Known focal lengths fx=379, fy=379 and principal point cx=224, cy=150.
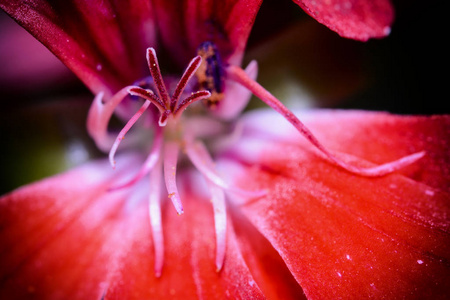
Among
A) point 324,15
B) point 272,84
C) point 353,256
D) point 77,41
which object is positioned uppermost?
point 77,41

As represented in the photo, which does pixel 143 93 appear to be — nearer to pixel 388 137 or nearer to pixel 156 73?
pixel 156 73

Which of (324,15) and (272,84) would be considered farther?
(272,84)

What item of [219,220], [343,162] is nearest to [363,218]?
[343,162]

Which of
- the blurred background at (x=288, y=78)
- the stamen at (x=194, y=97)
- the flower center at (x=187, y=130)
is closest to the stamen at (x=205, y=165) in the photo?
the flower center at (x=187, y=130)

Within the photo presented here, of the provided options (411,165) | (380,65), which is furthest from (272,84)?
(411,165)

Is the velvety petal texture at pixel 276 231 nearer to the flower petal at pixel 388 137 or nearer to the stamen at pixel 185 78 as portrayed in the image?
the flower petal at pixel 388 137

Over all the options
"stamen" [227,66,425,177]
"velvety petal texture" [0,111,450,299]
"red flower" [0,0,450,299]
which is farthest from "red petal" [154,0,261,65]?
"velvety petal texture" [0,111,450,299]

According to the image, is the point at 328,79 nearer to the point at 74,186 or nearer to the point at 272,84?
the point at 272,84

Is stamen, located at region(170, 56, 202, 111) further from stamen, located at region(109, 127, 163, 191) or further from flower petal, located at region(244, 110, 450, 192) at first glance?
flower petal, located at region(244, 110, 450, 192)
